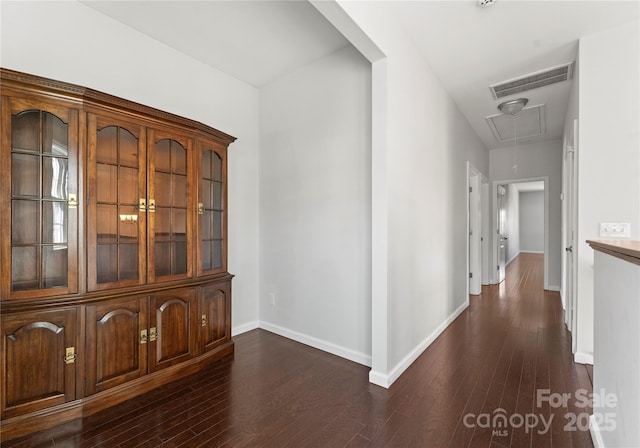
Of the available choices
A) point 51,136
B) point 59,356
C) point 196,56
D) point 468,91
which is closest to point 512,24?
point 468,91

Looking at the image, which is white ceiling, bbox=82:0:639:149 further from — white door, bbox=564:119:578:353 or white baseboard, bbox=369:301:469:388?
white baseboard, bbox=369:301:469:388

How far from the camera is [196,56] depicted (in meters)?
3.12

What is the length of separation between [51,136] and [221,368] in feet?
7.19

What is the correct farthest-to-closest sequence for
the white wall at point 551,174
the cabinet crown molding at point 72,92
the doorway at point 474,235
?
the white wall at point 551,174 < the doorway at point 474,235 < the cabinet crown molding at point 72,92

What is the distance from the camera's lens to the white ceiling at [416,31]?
2.37 m

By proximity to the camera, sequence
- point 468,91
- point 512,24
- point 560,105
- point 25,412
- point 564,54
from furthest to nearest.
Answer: point 560,105
point 468,91
point 564,54
point 512,24
point 25,412

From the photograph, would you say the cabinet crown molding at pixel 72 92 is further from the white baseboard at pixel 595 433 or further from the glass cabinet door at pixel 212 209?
the white baseboard at pixel 595 433

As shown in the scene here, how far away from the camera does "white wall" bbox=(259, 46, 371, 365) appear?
283 centimetres

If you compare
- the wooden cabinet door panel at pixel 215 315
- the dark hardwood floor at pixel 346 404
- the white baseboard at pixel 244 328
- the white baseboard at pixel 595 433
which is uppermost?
the wooden cabinet door panel at pixel 215 315

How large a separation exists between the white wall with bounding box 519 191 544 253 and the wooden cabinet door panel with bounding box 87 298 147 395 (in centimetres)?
1460

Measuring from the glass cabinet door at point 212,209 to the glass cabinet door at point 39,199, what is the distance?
924mm

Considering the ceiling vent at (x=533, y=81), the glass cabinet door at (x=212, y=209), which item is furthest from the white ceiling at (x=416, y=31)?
the glass cabinet door at (x=212, y=209)

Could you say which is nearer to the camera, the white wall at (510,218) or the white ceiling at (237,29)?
the white ceiling at (237,29)

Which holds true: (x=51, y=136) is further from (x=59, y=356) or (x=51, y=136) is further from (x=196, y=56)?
(x=196, y=56)
